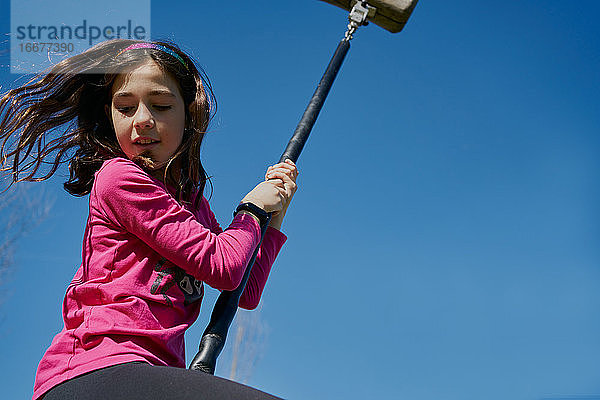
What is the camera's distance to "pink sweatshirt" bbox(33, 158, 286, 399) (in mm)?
1434

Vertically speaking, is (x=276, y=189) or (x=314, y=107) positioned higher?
(x=314, y=107)

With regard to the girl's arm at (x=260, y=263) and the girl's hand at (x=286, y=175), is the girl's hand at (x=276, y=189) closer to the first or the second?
the girl's hand at (x=286, y=175)

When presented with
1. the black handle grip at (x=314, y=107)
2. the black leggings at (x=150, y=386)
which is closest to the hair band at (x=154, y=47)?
the black handle grip at (x=314, y=107)

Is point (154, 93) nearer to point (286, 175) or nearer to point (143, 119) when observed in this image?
point (143, 119)

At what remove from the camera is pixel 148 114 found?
175 cm

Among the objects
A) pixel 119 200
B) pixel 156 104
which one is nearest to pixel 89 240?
pixel 119 200

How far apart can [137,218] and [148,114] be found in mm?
335

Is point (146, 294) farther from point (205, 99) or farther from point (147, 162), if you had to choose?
point (205, 99)

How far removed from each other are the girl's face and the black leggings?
619mm

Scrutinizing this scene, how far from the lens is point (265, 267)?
2.03m

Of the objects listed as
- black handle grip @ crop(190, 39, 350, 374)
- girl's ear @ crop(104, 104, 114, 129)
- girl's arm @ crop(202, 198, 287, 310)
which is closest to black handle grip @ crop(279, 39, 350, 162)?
black handle grip @ crop(190, 39, 350, 374)

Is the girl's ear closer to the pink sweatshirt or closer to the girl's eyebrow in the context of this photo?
the girl's eyebrow

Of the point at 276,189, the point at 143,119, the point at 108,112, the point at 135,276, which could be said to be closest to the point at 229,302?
the point at 135,276

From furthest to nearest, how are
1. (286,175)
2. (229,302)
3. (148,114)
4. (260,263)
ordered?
(260,263)
(286,175)
(148,114)
(229,302)
